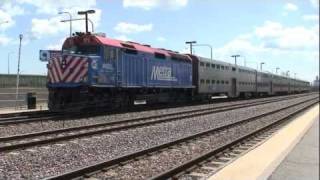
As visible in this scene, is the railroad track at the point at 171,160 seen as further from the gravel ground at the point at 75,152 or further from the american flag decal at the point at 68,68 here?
the american flag decal at the point at 68,68

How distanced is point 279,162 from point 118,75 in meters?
16.3

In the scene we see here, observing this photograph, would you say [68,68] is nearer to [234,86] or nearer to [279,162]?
[279,162]

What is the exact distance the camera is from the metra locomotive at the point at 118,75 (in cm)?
2448

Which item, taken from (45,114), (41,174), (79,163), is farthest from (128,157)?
(45,114)

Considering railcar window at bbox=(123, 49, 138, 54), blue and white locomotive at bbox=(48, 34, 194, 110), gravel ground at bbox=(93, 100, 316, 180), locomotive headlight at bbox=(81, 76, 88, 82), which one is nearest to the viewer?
gravel ground at bbox=(93, 100, 316, 180)

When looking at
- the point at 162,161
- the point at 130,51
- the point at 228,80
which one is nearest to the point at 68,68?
the point at 130,51

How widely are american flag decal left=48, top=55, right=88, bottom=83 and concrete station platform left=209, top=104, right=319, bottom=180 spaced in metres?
10.5

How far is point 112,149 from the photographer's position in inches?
530

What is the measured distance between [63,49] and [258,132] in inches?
434

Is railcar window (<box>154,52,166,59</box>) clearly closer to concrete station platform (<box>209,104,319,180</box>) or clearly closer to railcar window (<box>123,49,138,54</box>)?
railcar window (<box>123,49,138,54</box>)

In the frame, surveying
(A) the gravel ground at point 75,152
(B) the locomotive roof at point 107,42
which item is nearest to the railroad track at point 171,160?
(A) the gravel ground at point 75,152

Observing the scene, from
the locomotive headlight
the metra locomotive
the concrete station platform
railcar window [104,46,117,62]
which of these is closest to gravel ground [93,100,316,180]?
the concrete station platform

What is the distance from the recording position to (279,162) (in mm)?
11281

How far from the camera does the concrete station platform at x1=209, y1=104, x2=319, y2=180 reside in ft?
32.4
